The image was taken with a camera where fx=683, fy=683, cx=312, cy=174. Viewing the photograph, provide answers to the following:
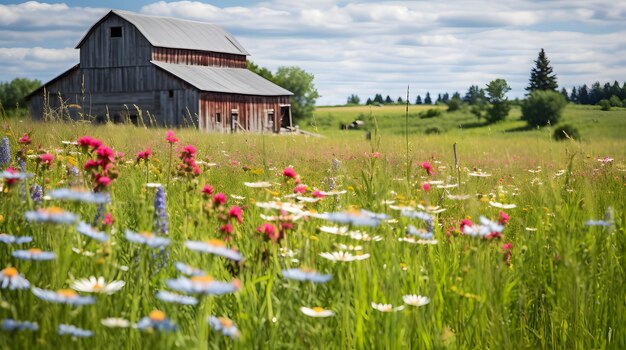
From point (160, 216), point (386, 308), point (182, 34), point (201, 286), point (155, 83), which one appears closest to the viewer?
point (201, 286)

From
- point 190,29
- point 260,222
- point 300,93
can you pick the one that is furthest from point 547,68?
point 260,222

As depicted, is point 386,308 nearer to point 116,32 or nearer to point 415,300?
point 415,300

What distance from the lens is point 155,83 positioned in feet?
132

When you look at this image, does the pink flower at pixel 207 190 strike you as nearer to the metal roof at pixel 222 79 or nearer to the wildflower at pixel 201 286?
the wildflower at pixel 201 286

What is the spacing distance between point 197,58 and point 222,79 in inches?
128

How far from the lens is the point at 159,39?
137ft

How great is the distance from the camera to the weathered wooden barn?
1542 inches

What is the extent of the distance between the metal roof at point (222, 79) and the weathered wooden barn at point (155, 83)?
59 millimetres

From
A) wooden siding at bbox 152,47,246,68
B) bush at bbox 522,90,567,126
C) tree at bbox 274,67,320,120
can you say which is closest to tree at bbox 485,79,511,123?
bush at bbox 522,90,567,126

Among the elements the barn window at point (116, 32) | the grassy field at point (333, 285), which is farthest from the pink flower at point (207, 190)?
the barn window at point (116, 32)

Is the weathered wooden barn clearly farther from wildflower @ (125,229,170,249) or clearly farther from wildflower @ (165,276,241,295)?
wildflower @ (165,276,241,295)

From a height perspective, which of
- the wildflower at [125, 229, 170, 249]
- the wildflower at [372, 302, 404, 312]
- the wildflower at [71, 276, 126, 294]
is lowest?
the wildflower at [372, 302, 404, 312]

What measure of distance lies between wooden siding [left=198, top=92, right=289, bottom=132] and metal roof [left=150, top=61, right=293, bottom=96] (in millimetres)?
444

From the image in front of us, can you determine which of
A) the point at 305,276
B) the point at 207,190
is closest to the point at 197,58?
the point at 207,190
